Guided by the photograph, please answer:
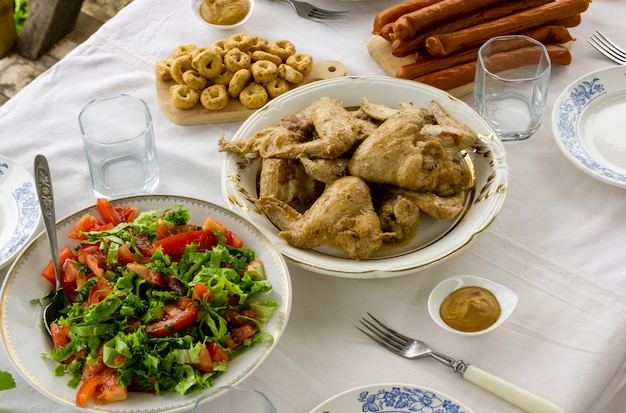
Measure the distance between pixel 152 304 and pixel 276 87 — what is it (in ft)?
3.91

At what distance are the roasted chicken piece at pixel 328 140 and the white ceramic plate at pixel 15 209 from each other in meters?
0.78

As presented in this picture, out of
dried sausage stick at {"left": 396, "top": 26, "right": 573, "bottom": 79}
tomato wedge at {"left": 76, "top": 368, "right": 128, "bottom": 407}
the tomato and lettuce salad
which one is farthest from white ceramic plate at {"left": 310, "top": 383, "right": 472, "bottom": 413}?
dried sausage stick at {"left": 396, "top": 26, "right": 573, "bottom": 79}

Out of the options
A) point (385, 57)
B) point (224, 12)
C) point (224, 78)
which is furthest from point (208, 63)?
point (385, 57)

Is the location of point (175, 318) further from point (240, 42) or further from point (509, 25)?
point (509, 25)

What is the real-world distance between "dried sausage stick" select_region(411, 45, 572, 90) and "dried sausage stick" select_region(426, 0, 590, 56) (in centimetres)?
9

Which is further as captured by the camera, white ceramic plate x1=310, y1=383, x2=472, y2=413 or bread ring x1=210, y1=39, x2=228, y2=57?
bread ring x1=210, y1=39, x2=228, y2=57

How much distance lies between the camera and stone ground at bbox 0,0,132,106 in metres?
4.62

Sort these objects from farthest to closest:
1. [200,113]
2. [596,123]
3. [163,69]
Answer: [163,69]
[200,113]
[596,123]

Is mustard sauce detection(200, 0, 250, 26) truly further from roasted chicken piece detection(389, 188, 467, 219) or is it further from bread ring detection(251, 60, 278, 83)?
roasted chicken piece detection(389, 188, 467, 219)

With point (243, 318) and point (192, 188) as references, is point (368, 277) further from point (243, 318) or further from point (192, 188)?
point (192, 188)

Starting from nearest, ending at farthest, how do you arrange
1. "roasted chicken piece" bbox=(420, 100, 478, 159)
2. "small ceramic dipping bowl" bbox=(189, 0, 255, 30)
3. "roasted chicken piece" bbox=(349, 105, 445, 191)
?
"roasted chicken piece" bbox=(349, 105, 445, 191) < "roasted chicken piece" bbox=(420, 100, 478, 159) < "small ceramic dipping bowl" bbox=(189, 0, 255, 30)

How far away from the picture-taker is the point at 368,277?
6.79ft

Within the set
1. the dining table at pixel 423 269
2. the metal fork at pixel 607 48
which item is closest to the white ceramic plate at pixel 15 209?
the dining table at pixel 423 269

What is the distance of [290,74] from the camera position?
2.78 metres
